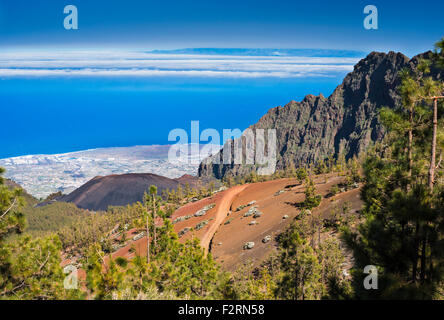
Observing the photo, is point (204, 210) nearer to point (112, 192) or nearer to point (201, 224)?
point (201, 224)

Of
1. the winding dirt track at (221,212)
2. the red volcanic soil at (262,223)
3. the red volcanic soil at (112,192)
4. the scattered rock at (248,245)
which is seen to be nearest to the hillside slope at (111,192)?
the red volcanic soil at (112,192)

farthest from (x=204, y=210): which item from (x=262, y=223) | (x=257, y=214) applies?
(x=262, y=223)

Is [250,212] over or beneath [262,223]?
over

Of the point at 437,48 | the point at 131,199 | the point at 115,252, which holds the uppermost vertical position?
the point at 437,48

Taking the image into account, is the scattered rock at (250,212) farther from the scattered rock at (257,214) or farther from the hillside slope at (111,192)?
the hillside slope at (111,192)

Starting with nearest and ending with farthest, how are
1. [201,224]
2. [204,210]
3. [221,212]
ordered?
[201,224]
[221,212]
[204,210]

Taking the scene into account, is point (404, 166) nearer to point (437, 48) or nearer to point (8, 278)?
point (437, 48)

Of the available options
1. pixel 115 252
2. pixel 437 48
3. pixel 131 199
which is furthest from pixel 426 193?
pixel 131 199

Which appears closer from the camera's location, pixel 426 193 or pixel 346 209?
pixel 426 193
